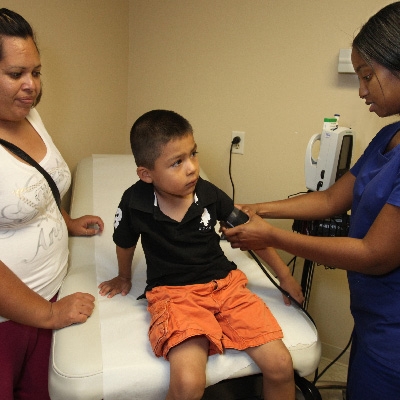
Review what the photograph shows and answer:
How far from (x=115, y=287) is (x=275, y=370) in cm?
51

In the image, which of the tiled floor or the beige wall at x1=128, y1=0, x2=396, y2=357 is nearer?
the beige wall at x1=128, y1=0, x2=396, y2=357

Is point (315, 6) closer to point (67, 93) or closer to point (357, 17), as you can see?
point (357, 17)

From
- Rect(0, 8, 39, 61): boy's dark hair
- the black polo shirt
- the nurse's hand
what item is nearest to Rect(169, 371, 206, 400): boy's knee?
the black polo shirt

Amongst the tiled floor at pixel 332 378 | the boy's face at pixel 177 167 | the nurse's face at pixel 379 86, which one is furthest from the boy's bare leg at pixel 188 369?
the tiled floor at pixel 332 378

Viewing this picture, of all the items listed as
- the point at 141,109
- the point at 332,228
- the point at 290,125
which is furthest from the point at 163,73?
the point at 332,228

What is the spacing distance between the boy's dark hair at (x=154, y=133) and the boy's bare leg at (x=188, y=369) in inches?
A: 18.2

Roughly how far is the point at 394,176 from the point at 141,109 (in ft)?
5.70

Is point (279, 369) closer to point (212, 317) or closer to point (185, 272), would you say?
point (212, 317)

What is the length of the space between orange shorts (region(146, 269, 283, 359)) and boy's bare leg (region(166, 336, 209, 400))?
0.02 m

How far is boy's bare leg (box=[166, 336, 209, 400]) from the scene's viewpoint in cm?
87

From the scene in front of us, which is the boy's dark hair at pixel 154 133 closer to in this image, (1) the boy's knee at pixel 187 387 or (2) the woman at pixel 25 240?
(2) the woman at pixel 25 240

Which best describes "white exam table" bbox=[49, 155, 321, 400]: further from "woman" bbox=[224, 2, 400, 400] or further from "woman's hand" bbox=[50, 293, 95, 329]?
"woman" bbox=[224, 2, 400, 400]

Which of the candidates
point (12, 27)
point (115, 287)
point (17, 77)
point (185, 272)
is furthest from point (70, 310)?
point (12, 27)

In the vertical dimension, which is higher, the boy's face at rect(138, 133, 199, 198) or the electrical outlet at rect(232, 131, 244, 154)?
the boy's face at rect(138, 133, 199, 198)
